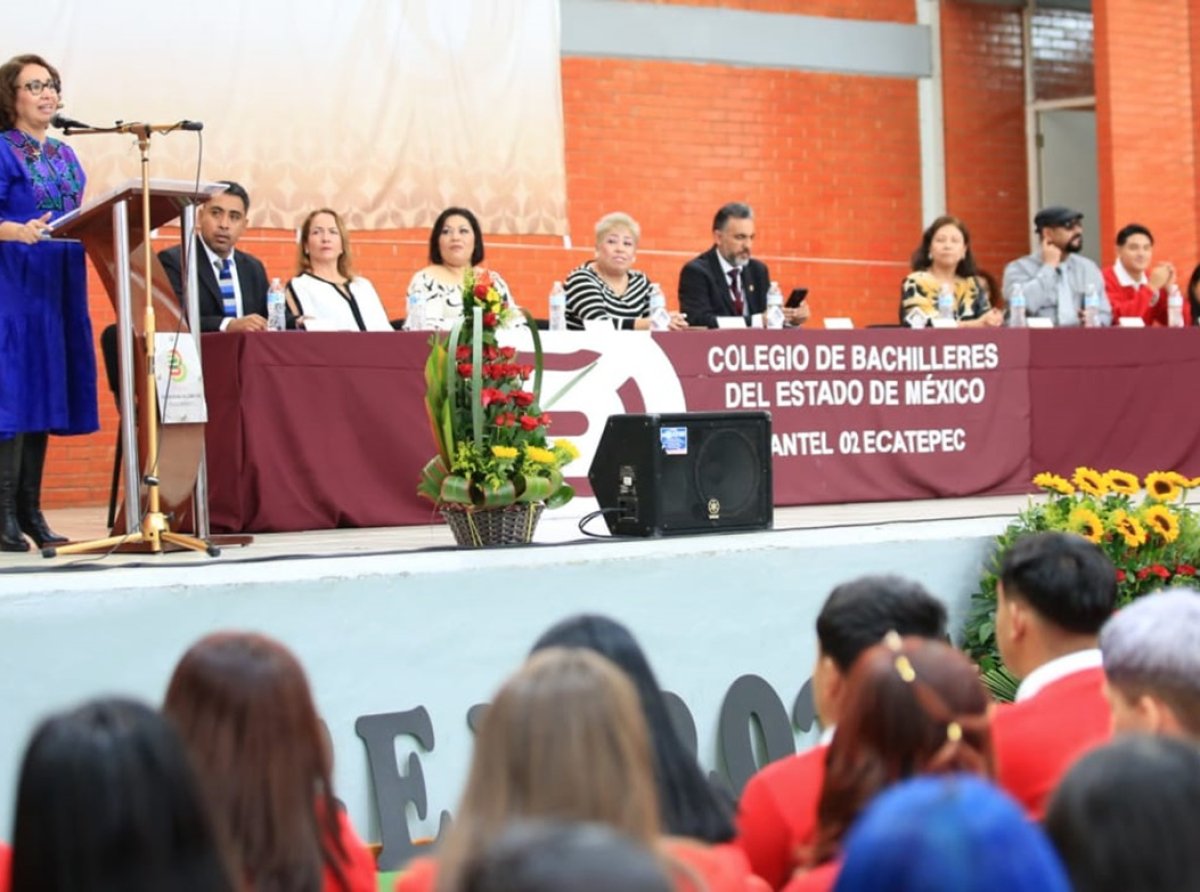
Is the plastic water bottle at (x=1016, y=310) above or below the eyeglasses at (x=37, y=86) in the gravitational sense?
Answer: below

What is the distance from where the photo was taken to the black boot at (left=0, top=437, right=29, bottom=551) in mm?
5605

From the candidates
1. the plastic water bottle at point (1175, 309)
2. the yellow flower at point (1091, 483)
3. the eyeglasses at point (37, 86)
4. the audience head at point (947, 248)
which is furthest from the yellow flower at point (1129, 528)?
the eyeglasses at point (37, 86)

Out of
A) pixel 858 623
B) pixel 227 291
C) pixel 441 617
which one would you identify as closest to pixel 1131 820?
pixel 858 623

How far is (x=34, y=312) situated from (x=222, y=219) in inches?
45.5

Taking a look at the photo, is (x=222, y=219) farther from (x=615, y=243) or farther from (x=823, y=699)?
(x=823, y=699)

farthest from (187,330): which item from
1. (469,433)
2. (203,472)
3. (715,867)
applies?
(715,867)

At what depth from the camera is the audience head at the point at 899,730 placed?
2.04 metres

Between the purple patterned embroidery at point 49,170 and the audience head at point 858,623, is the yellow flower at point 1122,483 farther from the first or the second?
the purple patterned embroidery at point 49,170

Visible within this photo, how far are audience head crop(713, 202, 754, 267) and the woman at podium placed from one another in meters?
3.05

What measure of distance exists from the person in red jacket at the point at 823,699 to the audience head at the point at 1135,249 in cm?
660

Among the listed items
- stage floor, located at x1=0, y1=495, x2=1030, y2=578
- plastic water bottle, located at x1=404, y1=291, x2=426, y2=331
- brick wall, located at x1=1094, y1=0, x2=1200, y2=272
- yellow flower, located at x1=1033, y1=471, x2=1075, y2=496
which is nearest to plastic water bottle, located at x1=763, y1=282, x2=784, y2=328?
stage floor, located at x1=0, y1=495, x2=1030, y2=578

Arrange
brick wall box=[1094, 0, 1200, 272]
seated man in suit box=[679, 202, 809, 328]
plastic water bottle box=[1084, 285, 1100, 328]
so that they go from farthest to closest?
brick wall box=[1094, 0, 1200, 272] → plastic water bottle box=[1084, 285, 1100, 328] → seated man in suit box=[679, 202, 809, 328]

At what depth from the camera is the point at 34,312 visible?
18.5ft

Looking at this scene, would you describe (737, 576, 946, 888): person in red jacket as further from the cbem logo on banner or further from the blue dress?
the blue dress
